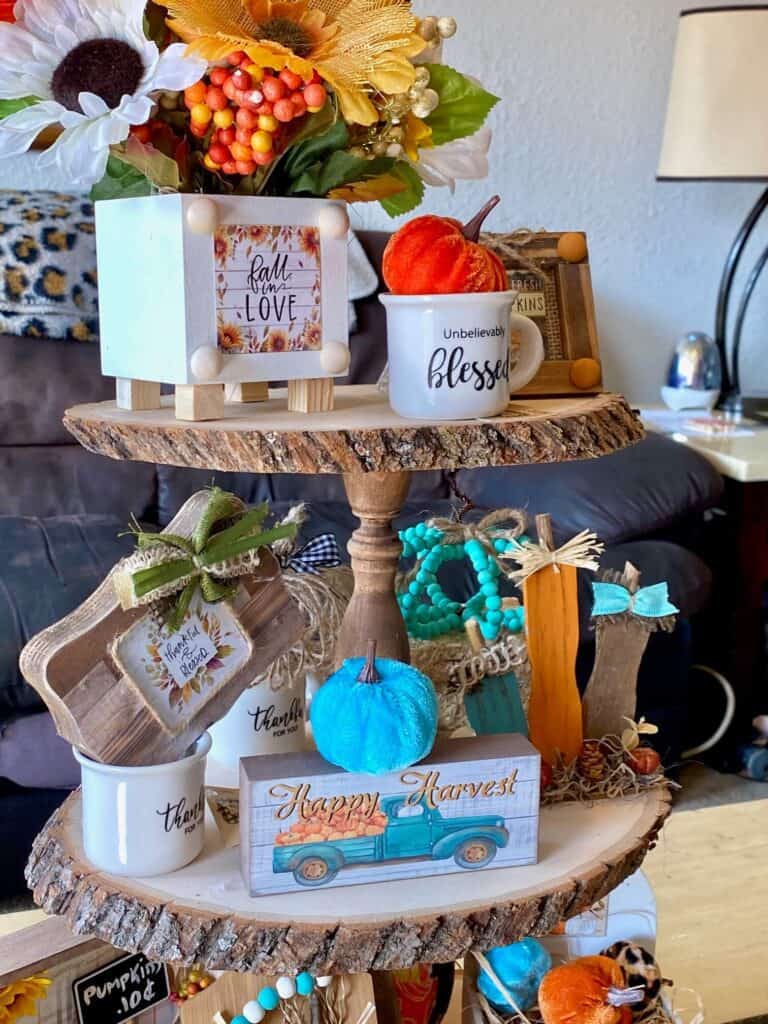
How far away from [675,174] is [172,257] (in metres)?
1.84

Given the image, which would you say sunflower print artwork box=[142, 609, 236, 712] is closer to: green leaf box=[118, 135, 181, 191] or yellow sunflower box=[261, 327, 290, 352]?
yellow sunflower box=[261, 327, 290, 352]

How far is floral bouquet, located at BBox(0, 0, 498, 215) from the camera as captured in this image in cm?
69

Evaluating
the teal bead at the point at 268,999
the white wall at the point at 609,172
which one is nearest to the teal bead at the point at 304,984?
the teal bead at the point at 268,999

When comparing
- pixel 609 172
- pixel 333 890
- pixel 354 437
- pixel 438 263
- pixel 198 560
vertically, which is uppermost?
pixel 609 172

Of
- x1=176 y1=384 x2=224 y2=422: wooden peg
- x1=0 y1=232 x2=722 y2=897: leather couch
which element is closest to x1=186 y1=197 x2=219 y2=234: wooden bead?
x1=176 y1=384 x2=224 y2=422: wooden peg

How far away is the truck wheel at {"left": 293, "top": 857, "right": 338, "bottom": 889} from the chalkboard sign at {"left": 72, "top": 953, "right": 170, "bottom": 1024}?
276 mm

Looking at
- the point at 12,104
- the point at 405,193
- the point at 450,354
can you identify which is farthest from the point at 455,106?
the point at 12,104

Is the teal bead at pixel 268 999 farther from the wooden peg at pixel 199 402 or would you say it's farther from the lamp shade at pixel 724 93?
the lamp shade at pixel 724 93

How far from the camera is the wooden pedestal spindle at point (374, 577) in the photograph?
35.0 inches

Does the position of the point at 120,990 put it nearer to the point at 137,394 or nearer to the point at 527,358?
the point at 137,394

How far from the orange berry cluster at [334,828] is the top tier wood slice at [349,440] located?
24cm

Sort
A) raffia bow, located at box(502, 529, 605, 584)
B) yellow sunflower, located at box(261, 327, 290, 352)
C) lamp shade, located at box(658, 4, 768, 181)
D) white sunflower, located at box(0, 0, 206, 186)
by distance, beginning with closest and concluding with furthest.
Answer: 1. white sunflower, located at box(0, 0, 206, 186)
2. yellow sunflower, located at box(261, 327, 290, 352)
3. raffia bow, located at box(502, 529, 605, 584)
4. lamp shade, located at box(658, 4, 768, 181)

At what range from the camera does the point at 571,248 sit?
3.43 ft

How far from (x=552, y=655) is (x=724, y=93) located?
5.62 ft
